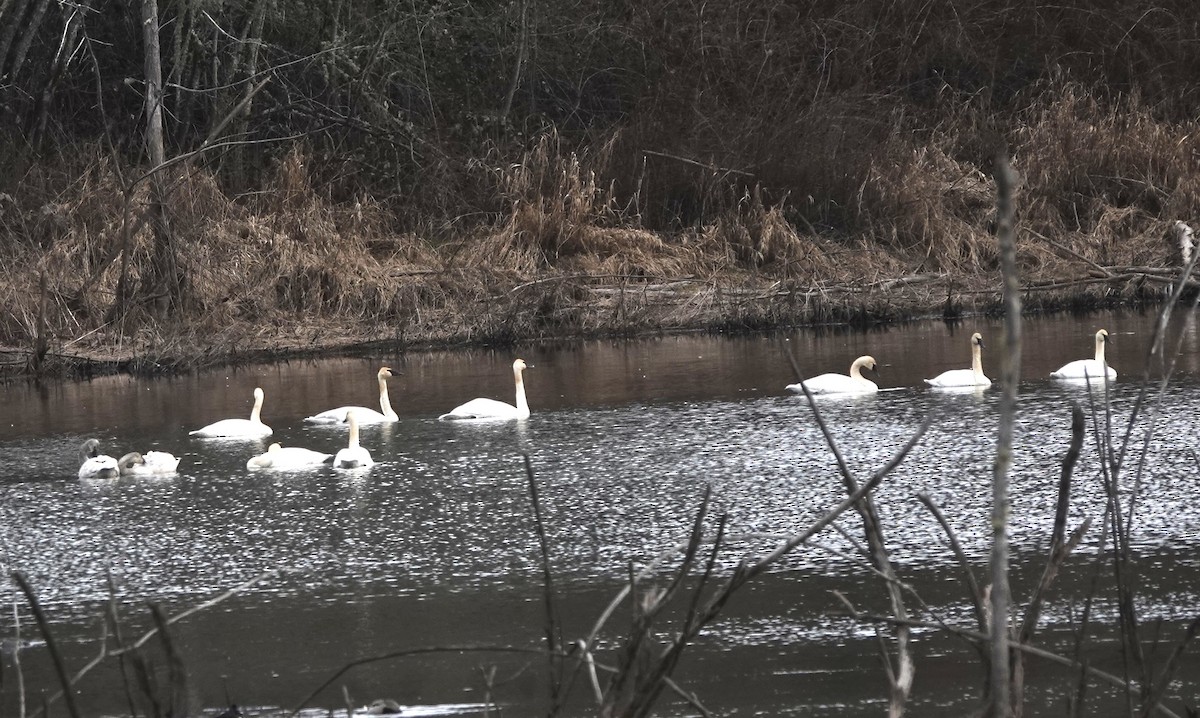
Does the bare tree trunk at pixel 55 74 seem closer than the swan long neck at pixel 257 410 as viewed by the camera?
No

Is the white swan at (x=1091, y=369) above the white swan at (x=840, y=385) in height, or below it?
above

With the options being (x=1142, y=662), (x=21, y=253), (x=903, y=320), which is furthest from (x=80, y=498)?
(x=903, y=320)

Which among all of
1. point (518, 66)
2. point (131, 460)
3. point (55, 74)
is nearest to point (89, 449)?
point (131, 460)

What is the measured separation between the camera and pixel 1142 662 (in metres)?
3.10

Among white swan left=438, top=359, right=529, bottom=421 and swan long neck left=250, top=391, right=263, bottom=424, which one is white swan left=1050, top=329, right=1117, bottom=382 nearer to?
white swan left=438, top=359, right=529, bottom=421

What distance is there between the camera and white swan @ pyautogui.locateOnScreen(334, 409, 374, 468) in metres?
10.8

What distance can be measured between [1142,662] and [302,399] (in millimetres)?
12441

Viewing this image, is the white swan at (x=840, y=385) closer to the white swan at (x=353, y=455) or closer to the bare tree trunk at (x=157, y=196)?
the white swan at (x=353, y=455)

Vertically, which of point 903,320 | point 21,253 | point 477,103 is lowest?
point 903,320

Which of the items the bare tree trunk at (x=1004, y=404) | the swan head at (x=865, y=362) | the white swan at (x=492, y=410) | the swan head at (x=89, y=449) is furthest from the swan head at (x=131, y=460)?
the bare tree trunk at (x=1004, y=404)

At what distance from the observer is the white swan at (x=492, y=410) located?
1288cm

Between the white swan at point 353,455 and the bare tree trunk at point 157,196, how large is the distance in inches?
342

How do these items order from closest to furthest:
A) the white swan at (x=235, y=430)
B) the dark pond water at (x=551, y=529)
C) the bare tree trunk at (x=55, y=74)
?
the dark pond water at (x=551, y=529), the white swan at (x=235, y=430), the bare tree trunk at (x=55, y=74)

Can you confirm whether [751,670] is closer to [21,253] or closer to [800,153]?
[21,253]
